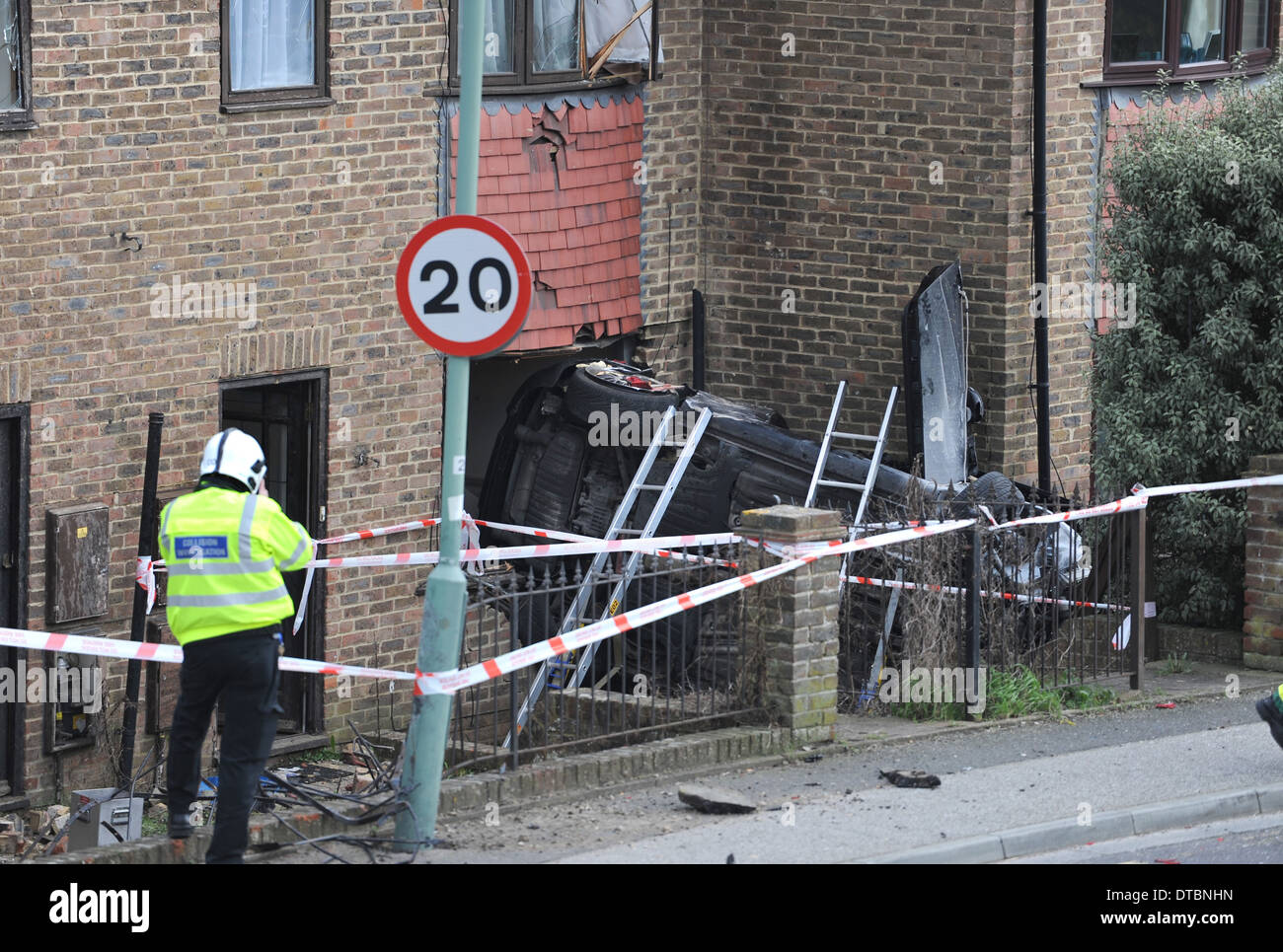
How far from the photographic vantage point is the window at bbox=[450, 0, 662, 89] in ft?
45.5

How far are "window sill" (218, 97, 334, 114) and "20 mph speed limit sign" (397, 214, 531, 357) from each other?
14.1ft

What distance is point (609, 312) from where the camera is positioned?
14797 mm

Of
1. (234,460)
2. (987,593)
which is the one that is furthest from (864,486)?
(234,460)

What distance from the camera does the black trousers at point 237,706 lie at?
8.05 m

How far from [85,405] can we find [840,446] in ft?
18.3

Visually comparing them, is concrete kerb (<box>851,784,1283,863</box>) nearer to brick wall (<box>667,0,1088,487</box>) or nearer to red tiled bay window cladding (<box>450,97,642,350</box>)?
brick wall (<box>667,0,1088,487</box>)

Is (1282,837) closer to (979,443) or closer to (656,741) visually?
(656,741)

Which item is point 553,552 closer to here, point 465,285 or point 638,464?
point 638,464

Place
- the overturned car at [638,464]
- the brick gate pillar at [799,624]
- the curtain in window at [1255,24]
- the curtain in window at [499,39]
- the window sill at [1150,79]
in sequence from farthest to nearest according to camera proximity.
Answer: the curtain in window at [1255,24] < the window sill at [1150,79] < the curtain in window at [499,39] < the overturned car at [638,464] < the brick gate pillar at [799,624]

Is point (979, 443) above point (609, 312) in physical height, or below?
below

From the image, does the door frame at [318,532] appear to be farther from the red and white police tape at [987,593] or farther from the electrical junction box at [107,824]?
the red and white police tape at [987,593]

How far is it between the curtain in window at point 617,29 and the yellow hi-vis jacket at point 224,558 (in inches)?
280

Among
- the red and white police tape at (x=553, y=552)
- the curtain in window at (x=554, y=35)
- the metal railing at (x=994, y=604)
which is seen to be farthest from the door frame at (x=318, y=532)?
A: the metal railing at (x=994, y=604)
